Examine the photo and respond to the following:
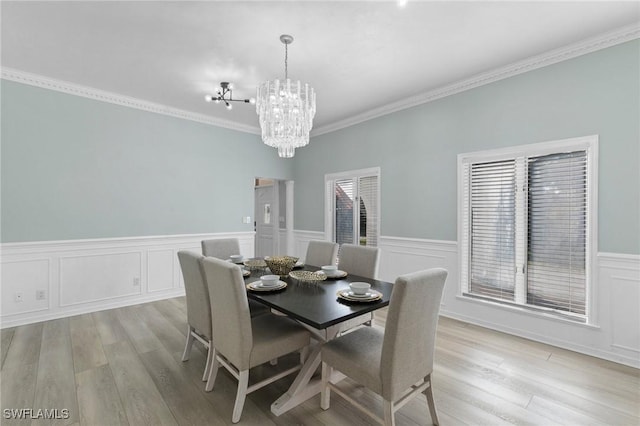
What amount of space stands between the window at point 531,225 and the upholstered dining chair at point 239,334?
7.75 ft

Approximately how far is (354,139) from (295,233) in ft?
7.39

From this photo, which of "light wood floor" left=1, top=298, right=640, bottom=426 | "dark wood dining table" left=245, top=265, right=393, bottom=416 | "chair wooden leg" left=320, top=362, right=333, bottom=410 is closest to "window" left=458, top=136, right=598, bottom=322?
"light wood floor" left=1, top=298, right=640, bottom=426

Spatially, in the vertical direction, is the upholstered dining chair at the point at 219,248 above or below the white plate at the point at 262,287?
above

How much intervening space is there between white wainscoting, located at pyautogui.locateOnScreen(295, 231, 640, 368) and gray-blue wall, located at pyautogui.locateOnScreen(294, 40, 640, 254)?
0.65 feet

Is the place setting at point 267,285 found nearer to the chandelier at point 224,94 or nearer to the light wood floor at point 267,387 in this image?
the light wood floor at point 267,387

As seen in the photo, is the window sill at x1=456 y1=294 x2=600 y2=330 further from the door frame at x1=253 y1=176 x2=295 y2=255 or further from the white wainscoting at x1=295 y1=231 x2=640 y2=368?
the door frame at x1=253 y1=176 x2=295 y2=255

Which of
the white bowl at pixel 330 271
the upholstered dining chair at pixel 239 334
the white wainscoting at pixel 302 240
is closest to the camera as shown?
the upholstered dining chair at pixel 239 334

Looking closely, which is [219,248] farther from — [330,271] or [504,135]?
[504,135]

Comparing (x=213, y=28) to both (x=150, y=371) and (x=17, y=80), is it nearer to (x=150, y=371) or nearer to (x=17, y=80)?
(x=17, y=80)

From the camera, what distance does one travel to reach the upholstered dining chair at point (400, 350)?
1.45m

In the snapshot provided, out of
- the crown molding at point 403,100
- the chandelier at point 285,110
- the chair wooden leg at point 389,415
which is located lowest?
the chair wooden leg at point 389,415

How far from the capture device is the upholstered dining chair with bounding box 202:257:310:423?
5.71ft

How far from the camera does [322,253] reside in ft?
10.5

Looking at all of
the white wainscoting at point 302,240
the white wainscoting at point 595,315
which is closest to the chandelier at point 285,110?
the white wainscoting at point 595,315
